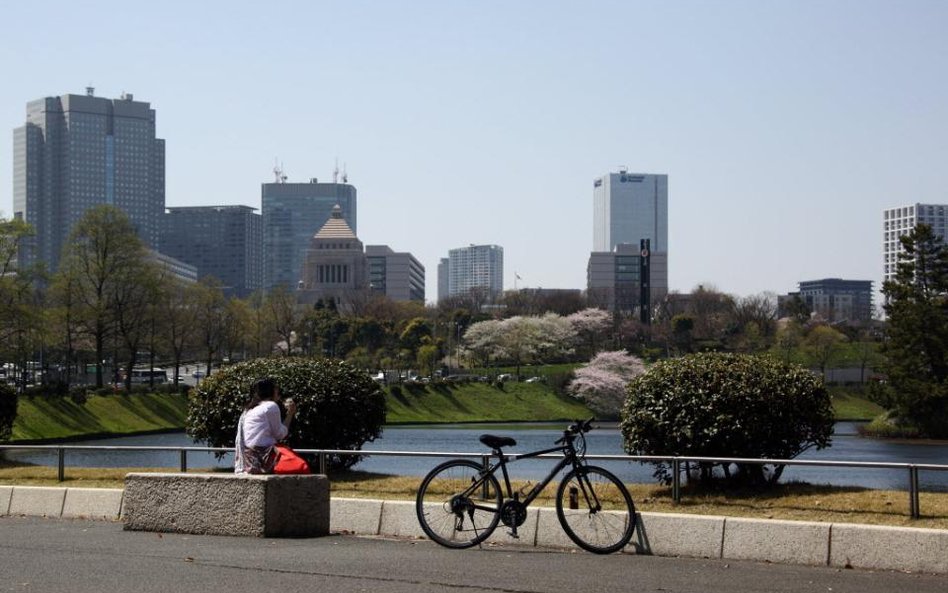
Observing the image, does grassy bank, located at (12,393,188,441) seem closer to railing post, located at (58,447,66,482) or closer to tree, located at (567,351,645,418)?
tree, located at (567,351,645,418)

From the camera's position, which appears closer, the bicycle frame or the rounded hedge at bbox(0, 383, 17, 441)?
the bicycle frame

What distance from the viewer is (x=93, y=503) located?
1798 centimetres

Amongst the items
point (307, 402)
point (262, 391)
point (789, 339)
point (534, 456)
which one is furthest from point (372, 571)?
point (789, 339)

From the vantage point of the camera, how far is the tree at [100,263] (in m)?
78.4

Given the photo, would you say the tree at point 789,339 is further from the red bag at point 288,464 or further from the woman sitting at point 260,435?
the red bag at point 288,464

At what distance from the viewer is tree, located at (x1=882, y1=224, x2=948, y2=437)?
72250 millimetres

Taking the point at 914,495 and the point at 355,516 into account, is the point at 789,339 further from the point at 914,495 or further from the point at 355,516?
the point at 914,495

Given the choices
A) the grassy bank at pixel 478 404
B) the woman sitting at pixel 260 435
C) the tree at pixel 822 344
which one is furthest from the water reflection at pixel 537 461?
the tree at pixel 822 344

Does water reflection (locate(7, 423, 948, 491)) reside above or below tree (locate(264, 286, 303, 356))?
below

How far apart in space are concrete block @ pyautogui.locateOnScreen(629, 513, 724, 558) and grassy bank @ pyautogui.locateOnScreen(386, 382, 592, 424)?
270 feet

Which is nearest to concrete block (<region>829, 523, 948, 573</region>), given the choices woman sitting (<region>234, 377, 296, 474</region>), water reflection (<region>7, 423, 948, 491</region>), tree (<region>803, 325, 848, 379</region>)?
water reflection (<region>7, 423, 948, 491</region>)

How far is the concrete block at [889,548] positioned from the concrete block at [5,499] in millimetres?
12443

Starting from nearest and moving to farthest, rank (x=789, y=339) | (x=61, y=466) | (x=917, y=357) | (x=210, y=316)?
(x=61, y=466) → (x=917, y=357) → (x=210, y=316) → (x=789, y=339)

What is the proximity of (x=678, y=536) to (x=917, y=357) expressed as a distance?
64251mm
